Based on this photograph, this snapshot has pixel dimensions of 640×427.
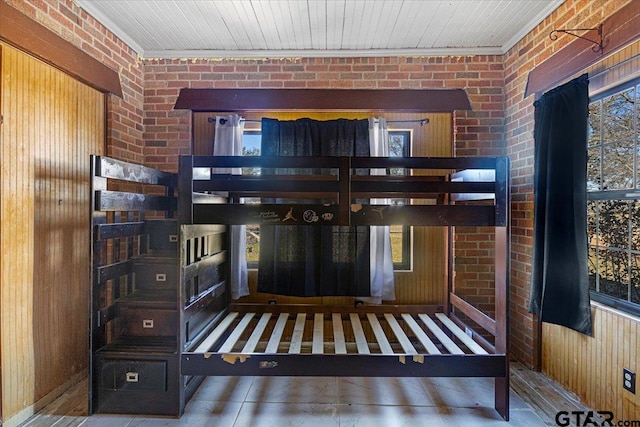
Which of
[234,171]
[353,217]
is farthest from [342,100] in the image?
[353,217]

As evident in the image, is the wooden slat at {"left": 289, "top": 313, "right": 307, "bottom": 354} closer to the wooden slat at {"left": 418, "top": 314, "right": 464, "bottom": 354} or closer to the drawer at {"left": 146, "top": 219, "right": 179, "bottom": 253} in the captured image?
the wooden slat at {"left": 418, "top": 314, "right": 464, "bottom": 354}

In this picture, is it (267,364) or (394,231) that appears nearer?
(267,364)

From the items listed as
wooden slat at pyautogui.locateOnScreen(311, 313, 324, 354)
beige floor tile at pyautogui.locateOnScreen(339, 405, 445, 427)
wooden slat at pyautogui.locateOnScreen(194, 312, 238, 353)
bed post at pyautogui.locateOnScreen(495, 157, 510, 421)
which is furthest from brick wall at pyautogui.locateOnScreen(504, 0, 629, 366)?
wooden slat at pyautogui.locateOnScreen(194, 312, 238, 353)

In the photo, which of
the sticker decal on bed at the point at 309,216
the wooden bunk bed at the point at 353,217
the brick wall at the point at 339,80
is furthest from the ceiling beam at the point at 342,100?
the sticker decal on bed at the point at 309,216

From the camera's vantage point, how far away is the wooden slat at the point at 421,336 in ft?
7.46

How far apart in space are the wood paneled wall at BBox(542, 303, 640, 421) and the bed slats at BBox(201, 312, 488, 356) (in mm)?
584

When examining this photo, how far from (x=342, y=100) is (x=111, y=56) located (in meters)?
1.89

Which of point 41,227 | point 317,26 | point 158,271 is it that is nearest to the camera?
point 41,227

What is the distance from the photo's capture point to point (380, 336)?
100 inches

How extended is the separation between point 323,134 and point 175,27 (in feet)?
4.69

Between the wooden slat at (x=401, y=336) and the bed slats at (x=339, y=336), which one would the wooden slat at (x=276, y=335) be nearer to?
the bed slats at (x=339, y=336)

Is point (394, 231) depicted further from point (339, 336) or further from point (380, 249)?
point (339, 336)

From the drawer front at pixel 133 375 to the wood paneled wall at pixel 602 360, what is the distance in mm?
2584

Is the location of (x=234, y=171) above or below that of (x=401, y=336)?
above
